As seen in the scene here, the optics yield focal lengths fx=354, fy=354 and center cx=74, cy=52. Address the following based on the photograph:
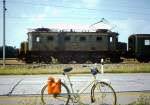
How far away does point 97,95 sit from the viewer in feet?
28.4

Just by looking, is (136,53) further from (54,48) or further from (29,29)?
(29,29)

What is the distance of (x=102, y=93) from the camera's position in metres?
8.61

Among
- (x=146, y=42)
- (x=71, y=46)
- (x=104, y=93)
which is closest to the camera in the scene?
(x=104, y=93)

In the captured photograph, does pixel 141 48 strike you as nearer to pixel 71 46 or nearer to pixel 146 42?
pixel 146 42

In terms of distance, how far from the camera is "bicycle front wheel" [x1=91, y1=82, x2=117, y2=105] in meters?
8.54

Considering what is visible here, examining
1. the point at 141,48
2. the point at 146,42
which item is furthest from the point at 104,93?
the point at 146,42

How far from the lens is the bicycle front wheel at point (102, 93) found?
28.0 feet

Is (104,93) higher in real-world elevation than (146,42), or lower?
lower

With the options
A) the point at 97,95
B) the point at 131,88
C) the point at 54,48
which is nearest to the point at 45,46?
the point at 54,48

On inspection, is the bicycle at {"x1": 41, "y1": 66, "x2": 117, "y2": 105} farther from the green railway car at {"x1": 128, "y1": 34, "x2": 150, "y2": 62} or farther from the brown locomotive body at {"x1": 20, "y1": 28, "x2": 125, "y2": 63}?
the green railway car at {"x1": 128, "y1": 34, "x2": 150, "y2": 62}

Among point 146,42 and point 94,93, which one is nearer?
point 94,93

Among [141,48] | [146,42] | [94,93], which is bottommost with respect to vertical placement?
[94,93]

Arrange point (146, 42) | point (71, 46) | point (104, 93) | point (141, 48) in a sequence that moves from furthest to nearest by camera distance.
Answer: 1. point (146, 42)
2. point (141, 48)
3. point (71, 46)
4. point (104, 93)

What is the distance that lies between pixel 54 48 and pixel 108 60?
20.9ft
